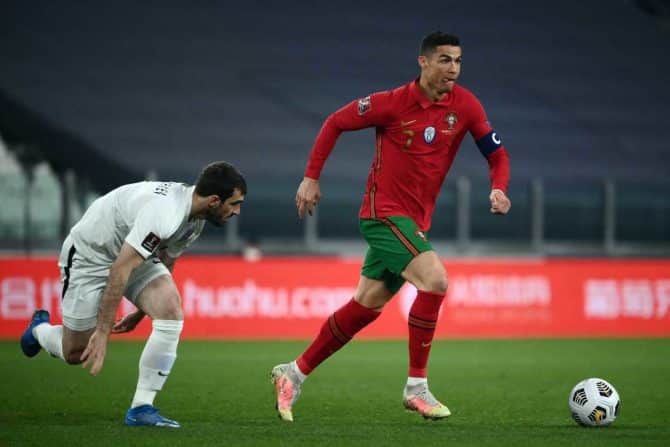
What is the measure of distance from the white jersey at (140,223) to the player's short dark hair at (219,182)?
0.13 meters

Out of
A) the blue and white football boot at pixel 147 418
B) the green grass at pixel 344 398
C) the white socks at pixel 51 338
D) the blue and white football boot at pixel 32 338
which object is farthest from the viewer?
the blue and white football boot at pixel 32 338

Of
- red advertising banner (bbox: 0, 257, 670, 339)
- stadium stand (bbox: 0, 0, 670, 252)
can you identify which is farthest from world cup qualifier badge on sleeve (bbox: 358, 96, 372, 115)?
stadium stand (bbox: 0, 0, 670, 252)

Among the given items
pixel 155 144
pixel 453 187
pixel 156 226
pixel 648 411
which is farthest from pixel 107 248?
pixel 155 144

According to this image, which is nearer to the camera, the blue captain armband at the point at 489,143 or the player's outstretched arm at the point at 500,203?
the player's outstretched arm at the point at 500,203

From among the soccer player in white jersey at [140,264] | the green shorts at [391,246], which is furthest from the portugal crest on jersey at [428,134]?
the soccer player in white jersey at [140,264]

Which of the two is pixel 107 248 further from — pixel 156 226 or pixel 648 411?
pixel 648 411

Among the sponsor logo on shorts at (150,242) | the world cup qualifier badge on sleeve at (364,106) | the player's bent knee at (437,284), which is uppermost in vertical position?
the world cup qualifier badge on sleeve at (364,106)

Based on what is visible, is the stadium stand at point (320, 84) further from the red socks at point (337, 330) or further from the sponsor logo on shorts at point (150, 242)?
the sponsor logo on shorts at point (150, 242)

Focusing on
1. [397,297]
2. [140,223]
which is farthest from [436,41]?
[397,297]

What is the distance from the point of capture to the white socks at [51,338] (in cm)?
715

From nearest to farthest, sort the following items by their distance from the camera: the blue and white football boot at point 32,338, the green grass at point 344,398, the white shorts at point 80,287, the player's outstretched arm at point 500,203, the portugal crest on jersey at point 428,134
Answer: the green grass at point 344,398 → the player's outstretched arm at point 500,203 → the white shorts at point 80,287 → the portugal crest on jersey at point 428,134 → the blue and white football boot at point 32,338

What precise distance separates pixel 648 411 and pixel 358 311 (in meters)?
1.95

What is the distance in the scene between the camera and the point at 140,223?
613cm

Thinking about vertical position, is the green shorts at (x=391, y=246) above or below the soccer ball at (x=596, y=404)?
above
